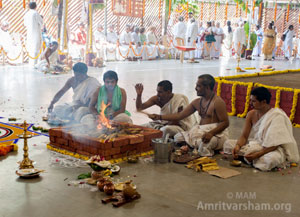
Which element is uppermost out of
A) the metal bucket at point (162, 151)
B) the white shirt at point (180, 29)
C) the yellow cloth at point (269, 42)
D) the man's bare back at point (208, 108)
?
the white shirt at point (180, 29)

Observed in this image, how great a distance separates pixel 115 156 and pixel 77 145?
18.6 inches

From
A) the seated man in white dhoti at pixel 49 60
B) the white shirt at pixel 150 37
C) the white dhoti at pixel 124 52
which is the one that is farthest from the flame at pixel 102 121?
the white shirt at pixel 150 37

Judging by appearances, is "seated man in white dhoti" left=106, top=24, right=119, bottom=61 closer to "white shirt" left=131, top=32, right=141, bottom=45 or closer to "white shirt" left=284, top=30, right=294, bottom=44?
"white shirt" left=131, top=32, right=141, bottom=45

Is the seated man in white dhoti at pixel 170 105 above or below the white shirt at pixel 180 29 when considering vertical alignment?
below

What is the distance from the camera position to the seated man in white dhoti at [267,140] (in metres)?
4.54

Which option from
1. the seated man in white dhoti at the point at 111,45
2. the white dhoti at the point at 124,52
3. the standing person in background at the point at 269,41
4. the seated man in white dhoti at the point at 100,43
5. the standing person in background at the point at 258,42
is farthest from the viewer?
the standing person in background at the point at 258,42

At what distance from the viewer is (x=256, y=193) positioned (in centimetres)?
390

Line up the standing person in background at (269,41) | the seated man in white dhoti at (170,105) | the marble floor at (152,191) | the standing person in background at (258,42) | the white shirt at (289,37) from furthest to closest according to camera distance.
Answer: the standing person in background at (258,42) < the white shirt at (289,37) < the standing person in background at (269,41) < the seated man in white dhoti at (170,105) < the marble floor at (152,191)

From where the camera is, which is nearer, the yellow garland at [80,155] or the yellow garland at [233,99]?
the yellow garland at [80,155]

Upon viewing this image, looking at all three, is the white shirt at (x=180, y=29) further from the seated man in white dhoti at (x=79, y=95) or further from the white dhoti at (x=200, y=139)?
the white dhoti at (x=200, y=139)

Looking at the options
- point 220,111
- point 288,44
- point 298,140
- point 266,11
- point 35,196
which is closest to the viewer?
point 35,196

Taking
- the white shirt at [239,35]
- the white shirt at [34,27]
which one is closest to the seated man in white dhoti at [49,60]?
the white shirt at [34,27]

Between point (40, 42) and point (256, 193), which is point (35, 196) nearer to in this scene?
point (256, 193)

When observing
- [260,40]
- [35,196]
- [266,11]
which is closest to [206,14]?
[260,40]
